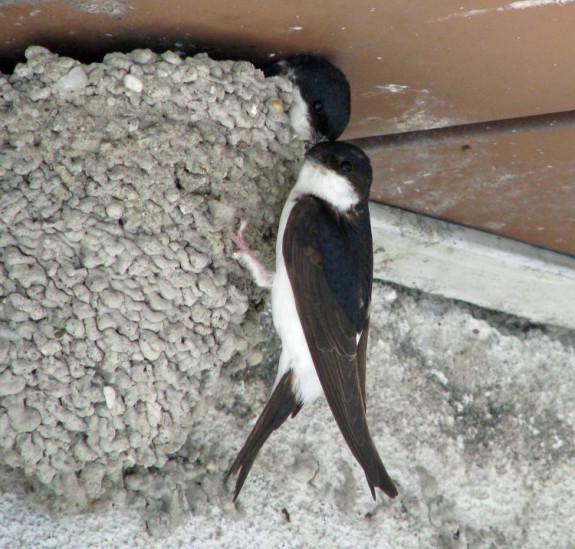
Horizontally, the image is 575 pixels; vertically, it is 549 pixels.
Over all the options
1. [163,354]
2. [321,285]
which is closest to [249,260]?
[321,285]

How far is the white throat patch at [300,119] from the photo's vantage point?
3246 millimetres

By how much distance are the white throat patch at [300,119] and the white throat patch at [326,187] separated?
0.24ft

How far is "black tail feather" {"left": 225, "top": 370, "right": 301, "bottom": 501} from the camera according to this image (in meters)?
2.97

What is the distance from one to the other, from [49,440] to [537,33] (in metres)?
1.32

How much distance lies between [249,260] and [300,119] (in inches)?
16.0

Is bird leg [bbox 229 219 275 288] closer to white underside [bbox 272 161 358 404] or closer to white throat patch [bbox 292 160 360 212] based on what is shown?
white underside [bbox 272 161 358 404]

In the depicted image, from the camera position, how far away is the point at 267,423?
3.03 m

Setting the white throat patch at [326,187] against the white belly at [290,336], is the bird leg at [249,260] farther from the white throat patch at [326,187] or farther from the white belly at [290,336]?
the white throat patch at [326,187]

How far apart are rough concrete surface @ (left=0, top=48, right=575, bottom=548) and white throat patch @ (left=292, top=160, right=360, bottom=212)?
62mm

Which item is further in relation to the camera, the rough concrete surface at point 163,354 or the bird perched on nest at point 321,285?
the bird perched on nest at point 321,285

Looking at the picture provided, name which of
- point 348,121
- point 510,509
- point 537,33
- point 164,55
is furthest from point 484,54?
point 510,509

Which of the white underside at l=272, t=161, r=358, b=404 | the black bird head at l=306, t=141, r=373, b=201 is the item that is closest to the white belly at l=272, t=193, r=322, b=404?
the white underside at l=272, t=161, r=358, b=404

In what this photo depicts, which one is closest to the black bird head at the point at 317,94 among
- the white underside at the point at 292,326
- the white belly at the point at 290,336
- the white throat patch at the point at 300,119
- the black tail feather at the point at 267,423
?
the white throat patch at the point at 300,119

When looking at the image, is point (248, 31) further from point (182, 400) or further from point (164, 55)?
point (182, 400)
